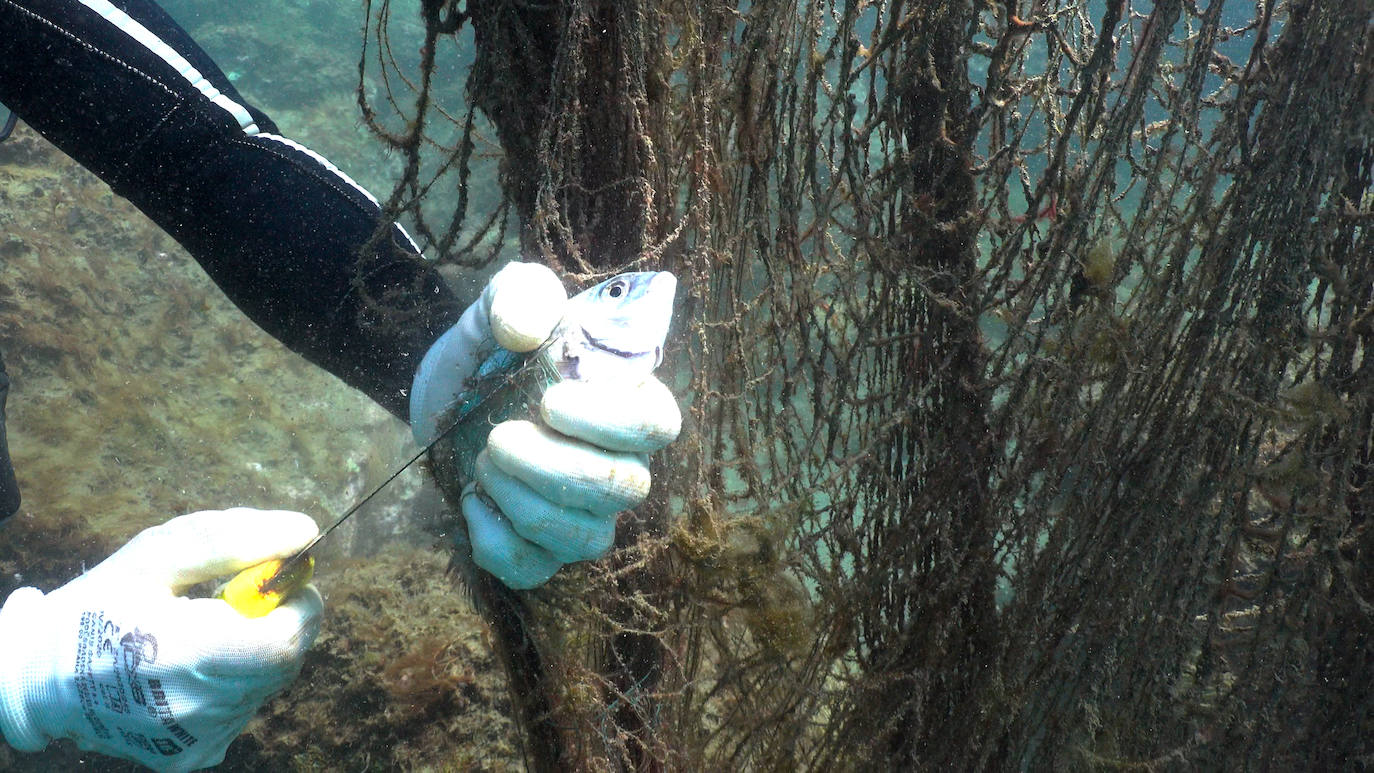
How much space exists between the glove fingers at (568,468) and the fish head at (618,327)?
0.49 feet

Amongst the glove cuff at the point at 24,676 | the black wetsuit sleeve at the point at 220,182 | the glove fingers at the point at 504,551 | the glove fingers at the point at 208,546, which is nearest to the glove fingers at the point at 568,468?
the glove fingers at the point at 504,551

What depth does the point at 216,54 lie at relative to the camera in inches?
661

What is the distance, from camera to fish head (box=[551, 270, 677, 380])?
132cm

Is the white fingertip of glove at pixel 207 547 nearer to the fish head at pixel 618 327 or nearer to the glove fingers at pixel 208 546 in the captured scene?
the glove fingers at pixel 208 546

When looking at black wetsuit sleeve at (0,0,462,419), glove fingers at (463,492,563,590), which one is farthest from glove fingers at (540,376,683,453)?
black wetsuit sleeve at (0,0,462,419)

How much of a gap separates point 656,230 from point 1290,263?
132 cm

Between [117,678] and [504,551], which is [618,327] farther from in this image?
[117,678]

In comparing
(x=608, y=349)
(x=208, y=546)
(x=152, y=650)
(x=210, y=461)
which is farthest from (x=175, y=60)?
(x=210, y=461)

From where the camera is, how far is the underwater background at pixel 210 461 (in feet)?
10.5

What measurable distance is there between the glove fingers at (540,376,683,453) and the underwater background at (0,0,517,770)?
2.38ft

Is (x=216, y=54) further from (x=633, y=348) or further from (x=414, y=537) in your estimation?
(x=633, y=348)

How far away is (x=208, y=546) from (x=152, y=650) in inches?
10.9

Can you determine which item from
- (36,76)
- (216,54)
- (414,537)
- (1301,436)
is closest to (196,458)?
(414,537)

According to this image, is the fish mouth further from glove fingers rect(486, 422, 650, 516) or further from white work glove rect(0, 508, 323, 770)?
white work glove rect(0, 508, 323, 770)
